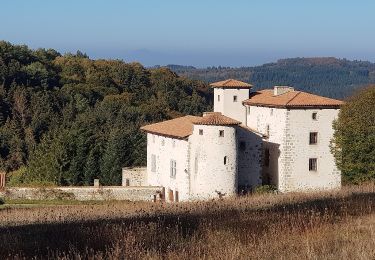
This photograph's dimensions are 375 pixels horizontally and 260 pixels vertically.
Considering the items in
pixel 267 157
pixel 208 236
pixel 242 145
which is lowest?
pixel 267 157

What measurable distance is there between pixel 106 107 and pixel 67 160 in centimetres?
2968

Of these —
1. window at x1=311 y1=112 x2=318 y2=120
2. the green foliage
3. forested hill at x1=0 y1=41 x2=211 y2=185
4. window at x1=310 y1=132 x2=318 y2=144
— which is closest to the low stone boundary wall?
forested hill at x1=0 y1=41 x2=211 y2=185

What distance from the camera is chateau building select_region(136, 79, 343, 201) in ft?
109

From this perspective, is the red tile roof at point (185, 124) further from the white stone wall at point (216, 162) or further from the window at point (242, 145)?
the window at point (242, 145)

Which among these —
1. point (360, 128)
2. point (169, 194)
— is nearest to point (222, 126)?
point (169, 194)

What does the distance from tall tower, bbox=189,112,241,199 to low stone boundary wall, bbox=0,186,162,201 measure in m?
3.79

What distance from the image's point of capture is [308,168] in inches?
1463

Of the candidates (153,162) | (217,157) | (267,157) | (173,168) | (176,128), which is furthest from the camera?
(153,162)

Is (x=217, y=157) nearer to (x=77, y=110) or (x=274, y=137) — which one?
(x=274, y=137)

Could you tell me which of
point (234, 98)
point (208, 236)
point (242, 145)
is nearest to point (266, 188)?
point (242, 145)

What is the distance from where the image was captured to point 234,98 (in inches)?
1558

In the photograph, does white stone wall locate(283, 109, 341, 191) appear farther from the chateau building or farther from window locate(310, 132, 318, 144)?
window locate(310, 132, 318, 144)

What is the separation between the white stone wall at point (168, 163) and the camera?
1373 inches

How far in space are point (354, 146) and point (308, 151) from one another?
14.6 ft
